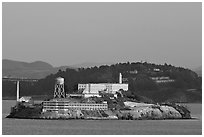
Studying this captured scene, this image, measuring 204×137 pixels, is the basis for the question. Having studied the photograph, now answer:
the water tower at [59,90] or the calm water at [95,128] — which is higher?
the water tower at [59,90]

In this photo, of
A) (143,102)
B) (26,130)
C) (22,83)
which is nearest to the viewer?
(26,130)

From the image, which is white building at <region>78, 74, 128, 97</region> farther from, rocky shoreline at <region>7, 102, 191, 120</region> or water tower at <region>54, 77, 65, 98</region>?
rocky shoreline at <region>7, 102, 191, 120</region>

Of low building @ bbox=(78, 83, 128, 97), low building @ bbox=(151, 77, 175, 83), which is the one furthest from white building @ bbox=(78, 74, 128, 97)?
low building @ bbox=(151, 77, 175, 83)

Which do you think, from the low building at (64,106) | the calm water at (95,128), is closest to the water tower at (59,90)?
the low building at (64,106)

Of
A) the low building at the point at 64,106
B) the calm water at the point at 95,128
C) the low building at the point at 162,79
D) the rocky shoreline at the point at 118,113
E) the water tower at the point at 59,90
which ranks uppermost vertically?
the low building at the point at 162,79

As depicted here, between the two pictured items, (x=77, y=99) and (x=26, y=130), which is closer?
(x=26, y=130)

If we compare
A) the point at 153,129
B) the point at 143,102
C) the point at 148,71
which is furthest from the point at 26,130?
the point at 148,71

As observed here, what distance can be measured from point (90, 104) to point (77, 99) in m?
1.56

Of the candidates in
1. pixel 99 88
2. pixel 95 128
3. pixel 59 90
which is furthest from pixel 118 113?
pixel 95 128

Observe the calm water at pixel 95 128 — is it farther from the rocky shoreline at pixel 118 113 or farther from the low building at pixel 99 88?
the low building at pixel 99 88

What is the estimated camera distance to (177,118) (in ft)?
120

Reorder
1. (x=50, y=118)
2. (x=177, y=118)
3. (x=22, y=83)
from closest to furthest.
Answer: (x=50, y=118)
(x=177, y=118)
(x=22, y=83)

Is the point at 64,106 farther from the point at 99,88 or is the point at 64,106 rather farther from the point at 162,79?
the point at 162,79

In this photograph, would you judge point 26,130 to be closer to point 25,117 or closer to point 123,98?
point 25,117
